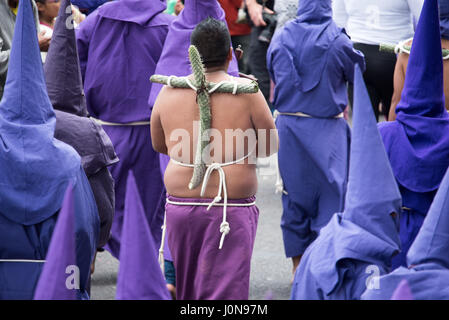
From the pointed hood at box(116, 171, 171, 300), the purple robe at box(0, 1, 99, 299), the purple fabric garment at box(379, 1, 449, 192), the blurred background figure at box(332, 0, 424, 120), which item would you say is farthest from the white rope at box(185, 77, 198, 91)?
the blurred background figure at box(332, 0, 424, 120)

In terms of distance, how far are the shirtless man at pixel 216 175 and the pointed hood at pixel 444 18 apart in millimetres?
1480

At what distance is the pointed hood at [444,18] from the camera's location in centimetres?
482

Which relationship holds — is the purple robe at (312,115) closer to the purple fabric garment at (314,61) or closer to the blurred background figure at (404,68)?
the purple fabric garment at (314,61)

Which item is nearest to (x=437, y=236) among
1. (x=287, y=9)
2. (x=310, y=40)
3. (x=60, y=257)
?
(x=60, y=257)

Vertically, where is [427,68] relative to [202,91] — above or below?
above

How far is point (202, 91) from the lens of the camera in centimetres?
372

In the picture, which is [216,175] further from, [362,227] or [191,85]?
[362,227]

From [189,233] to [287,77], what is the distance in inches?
78.9

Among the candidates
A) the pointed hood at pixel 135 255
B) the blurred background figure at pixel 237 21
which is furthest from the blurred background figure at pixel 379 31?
the pointed hood at pixel 135 255

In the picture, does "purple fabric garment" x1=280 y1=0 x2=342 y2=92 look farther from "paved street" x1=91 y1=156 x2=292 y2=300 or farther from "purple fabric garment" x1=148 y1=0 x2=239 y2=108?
"paved street" x1=91 y1=156 x2=292 y2=300

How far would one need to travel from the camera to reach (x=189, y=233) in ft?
12.7

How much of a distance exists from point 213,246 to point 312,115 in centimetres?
202
